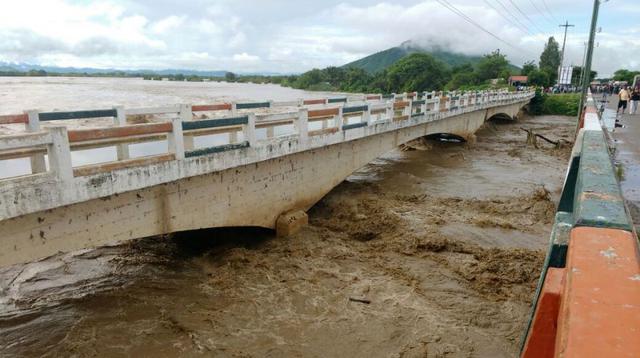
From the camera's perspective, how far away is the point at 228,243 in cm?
839

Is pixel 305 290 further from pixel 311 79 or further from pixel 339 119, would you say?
pixel 311 79

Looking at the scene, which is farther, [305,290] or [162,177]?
[305,290]

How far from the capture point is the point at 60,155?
4.86 meters

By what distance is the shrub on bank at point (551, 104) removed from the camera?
139ft

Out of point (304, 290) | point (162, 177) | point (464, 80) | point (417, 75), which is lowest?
point (304, 290)

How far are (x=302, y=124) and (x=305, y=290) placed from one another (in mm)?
3455

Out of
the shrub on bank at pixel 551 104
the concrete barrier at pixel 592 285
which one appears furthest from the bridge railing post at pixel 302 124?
the shrub on bank at pixel 551 104

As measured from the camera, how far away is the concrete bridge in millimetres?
4828

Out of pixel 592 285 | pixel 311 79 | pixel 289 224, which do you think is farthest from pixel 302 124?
pixel 311 79

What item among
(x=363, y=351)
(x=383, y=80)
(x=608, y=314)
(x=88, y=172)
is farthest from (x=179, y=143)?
(x=383, y=80)

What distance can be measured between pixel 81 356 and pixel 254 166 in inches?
155

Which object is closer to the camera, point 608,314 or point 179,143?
point 608,314

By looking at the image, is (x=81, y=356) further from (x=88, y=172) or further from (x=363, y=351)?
(x=363, y=351)

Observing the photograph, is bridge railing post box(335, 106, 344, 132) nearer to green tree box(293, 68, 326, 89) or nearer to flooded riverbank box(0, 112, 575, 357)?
flooded riverbank box(0, 112, 575, 357)
